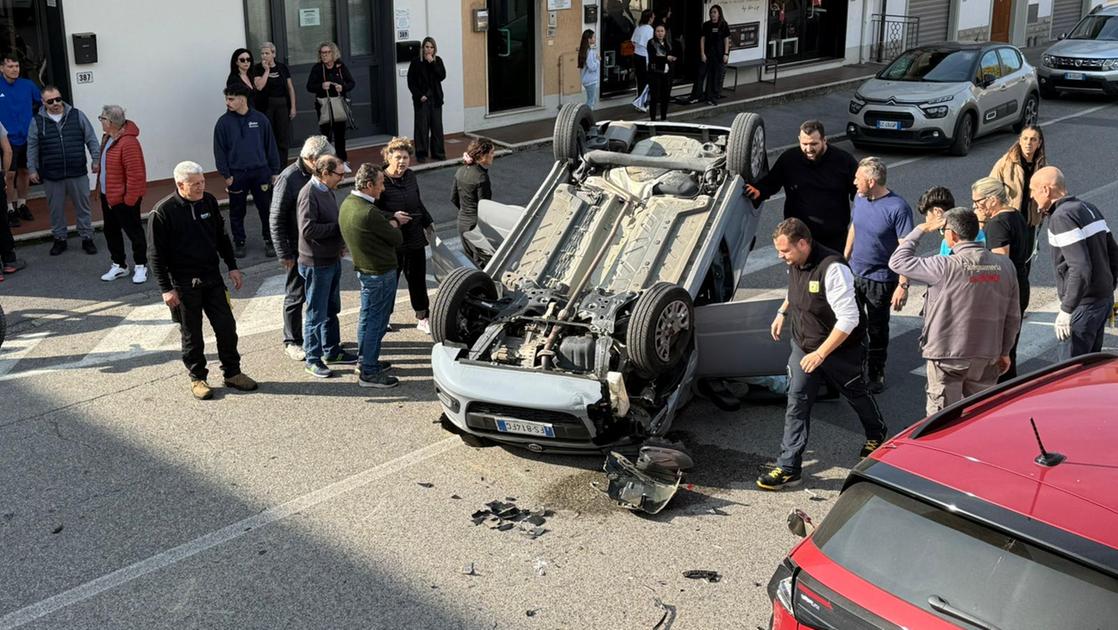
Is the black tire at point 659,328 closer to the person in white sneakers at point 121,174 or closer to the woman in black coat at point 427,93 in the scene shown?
the person in white sneakers at point 121,174

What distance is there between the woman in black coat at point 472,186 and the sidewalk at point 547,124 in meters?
5.20

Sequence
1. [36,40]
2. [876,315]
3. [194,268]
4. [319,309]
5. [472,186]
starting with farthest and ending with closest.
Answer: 1. [36,40]
2. [472,186]
3. [319,309]
4. [876,315]
5. [194,268]

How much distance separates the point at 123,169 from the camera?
35.4 feet

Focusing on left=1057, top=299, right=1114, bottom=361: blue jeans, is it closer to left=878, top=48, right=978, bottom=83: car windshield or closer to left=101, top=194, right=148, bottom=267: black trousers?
left=101, top=194, right=148, bottom=267: black trousers

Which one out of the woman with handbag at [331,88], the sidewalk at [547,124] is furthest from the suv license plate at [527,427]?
the woman with handbag at [331,88]

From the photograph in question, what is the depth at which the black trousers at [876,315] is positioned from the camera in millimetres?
8258

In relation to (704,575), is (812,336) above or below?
above

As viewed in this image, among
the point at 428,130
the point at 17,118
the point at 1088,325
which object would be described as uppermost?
the point at 17,118

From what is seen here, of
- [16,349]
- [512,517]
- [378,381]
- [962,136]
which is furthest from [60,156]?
[962,136]

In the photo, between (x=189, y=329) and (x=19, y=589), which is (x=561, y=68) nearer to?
(x=189, y=329)

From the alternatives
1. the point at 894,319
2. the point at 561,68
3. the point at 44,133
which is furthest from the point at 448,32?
the point at 894,319

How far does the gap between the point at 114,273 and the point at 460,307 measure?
17.4ft

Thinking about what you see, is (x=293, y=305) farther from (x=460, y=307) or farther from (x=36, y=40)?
(x=36, y=40)

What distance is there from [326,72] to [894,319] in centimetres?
851
